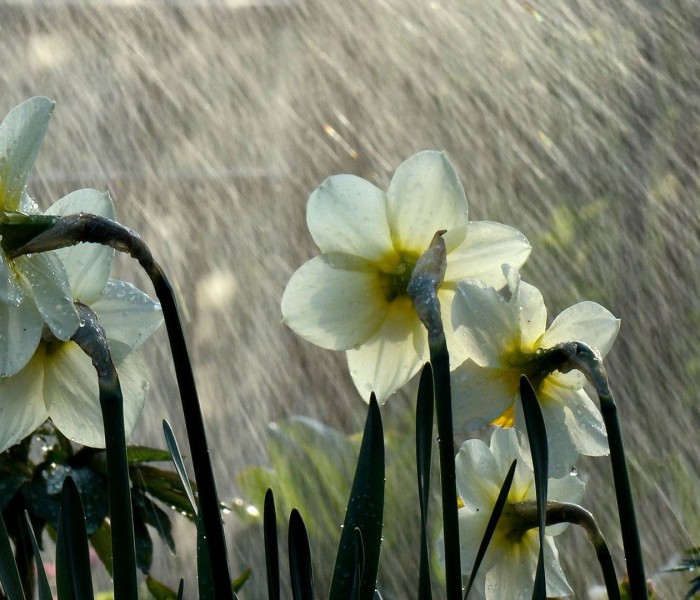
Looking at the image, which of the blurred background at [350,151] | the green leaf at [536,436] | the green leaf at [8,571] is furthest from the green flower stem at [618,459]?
the blurred background at [350,151]

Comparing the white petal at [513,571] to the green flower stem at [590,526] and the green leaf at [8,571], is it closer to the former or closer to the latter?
the green flower stem at [590,526]

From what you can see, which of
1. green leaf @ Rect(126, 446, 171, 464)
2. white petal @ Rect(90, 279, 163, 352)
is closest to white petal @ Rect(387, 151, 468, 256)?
white petal @ Rect(90, 279, 163, 352)

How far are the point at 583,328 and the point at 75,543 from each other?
217mm

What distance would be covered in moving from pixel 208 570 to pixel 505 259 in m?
0.18

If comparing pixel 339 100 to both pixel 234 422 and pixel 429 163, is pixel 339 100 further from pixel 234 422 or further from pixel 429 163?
pixel 429 163

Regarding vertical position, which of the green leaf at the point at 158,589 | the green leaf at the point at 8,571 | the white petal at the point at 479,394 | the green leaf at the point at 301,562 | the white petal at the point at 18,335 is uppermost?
the white petal at the point at 18,335

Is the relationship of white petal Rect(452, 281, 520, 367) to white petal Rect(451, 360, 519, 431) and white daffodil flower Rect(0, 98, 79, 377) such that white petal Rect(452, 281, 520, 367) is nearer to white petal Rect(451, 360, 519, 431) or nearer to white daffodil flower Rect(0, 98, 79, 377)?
white petal Rect(451, 360, 519, 431)

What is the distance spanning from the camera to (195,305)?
9.76 ft

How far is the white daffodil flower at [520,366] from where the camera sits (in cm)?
37

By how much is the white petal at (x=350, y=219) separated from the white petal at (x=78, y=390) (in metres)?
0.09

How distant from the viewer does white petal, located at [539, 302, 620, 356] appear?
0.39 meters

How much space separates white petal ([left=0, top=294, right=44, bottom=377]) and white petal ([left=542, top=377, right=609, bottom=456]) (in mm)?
200

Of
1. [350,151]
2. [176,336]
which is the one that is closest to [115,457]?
[176,336]

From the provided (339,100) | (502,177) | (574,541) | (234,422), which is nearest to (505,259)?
(574,541)
